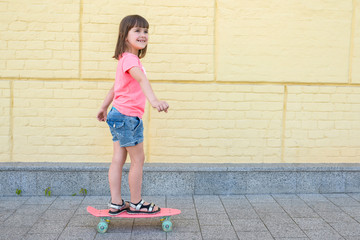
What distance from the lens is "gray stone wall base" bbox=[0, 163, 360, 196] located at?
4926 millimetres

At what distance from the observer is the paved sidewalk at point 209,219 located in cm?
380

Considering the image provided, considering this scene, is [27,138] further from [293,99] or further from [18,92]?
[293,99]

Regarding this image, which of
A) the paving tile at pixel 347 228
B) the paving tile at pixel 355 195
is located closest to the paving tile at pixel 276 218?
the paving tile at pixel 347 228

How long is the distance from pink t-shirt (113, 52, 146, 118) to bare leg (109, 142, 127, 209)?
1.23 ft

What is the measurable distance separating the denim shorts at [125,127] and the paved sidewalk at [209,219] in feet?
2.81

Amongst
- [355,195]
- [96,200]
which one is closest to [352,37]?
[355,195]

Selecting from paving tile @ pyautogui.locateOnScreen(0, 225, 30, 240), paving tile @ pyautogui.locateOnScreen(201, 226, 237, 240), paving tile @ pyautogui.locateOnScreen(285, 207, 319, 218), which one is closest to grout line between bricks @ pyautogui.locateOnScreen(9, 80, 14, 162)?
paving tile @ pyautogui.locateOnScreen(0, 225, 30, 240)

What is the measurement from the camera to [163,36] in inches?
201

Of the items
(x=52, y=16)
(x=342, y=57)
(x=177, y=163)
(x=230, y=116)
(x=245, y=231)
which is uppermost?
(x=52, y=16)

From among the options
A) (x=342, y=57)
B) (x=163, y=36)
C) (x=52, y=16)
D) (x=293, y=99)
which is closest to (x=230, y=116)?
(x=293, y=99)

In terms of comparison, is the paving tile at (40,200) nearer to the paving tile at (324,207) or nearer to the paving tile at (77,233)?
the paving tile at (77,233)

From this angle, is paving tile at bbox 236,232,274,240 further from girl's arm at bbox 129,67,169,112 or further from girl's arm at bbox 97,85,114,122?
girl's arm at bbox 97,85,114,122

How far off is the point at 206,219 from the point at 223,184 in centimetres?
91

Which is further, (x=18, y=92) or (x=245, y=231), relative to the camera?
(x=18, y=92)
